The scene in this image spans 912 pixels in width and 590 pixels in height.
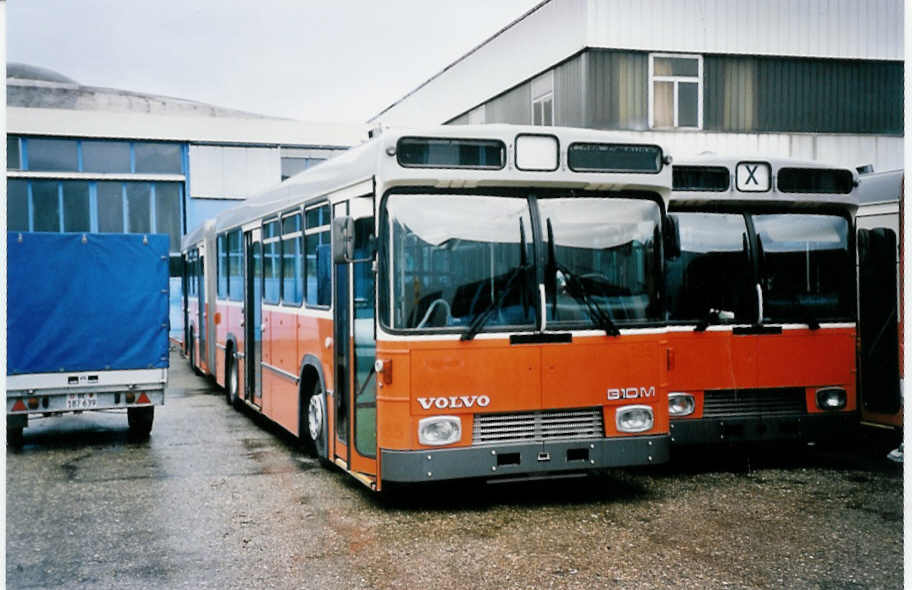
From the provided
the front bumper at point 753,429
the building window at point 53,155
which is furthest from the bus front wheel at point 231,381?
the building window at point 53,155

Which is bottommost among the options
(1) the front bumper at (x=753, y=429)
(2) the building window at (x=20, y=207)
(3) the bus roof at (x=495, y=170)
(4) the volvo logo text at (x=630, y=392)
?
(1) the front bumper at (x=753, y=429)

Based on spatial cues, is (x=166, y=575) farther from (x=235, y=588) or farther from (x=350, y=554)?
(x=350, y=554)

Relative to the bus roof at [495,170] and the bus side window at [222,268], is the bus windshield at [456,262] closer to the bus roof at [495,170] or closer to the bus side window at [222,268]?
the bus roof at [495,170]

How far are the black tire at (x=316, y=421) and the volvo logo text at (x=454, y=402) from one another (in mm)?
1816

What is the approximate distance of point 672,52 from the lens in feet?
63.9

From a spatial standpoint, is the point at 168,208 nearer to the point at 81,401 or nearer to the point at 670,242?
the point at 81,401

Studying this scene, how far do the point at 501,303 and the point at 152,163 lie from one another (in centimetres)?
2619

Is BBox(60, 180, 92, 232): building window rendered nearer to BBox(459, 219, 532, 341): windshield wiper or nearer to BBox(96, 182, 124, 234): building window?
BBox(96, 182, 124, 234): building window

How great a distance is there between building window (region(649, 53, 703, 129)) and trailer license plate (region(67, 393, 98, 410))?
1258 cm

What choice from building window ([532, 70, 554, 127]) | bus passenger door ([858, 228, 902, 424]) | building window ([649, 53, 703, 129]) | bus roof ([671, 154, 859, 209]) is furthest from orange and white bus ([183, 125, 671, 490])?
→ building window ([532, 70, 554, 127])

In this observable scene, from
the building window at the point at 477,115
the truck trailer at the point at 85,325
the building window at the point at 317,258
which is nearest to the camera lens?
the building window at the point at 317,258

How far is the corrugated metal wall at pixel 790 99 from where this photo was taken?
18500mm

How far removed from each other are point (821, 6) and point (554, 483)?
6710 mm

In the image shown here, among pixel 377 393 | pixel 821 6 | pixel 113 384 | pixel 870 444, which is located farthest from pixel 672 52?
pixel 377 393
